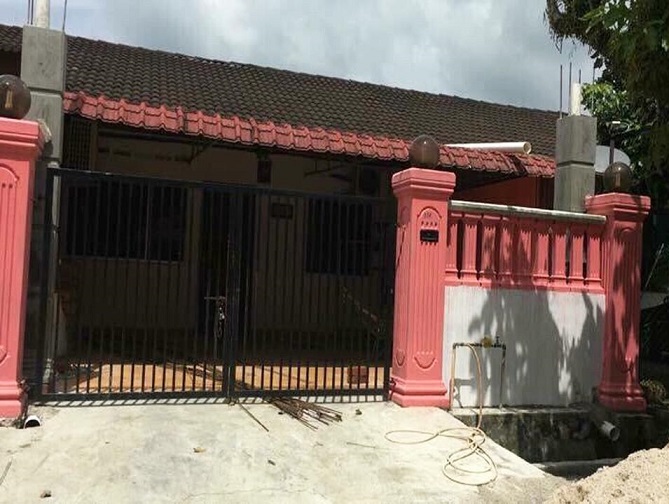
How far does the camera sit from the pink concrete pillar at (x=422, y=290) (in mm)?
6371

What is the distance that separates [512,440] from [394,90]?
9011mm

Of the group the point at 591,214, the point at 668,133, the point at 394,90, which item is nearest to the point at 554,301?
the point at 591,214

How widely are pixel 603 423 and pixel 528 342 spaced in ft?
3.84

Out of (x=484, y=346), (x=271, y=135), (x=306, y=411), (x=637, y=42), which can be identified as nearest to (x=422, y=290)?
(x=484, y=346)

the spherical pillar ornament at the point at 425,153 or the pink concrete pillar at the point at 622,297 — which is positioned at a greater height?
the spherical pillar ornament at the point at 425,153

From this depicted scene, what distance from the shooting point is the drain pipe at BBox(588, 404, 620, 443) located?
698 cm

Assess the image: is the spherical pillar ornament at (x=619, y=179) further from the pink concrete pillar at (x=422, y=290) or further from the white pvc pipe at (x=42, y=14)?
the white pvc pipe at (x=42, y=14)

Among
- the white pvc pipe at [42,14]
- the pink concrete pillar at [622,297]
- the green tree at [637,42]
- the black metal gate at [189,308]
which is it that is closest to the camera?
the green tree at [637,42]

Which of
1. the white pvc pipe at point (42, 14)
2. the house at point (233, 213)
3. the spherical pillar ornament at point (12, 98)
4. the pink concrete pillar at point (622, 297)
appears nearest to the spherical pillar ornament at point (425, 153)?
the house at point (233, 213)

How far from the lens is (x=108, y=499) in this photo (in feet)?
14.1

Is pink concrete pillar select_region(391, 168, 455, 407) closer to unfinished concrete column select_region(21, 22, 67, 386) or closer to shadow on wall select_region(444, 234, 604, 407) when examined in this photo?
shadow on wall select_region(444, 234, 604, 407)

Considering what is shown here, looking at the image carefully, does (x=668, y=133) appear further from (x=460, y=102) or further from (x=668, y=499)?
(x=460, y=102)

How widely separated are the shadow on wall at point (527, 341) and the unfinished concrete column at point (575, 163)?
1300 millimetres

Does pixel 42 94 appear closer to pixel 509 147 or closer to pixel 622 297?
pixel 509 147
